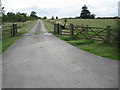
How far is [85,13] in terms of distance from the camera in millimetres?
119375

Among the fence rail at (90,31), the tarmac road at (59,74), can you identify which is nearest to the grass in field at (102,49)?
the fence rail at (90,31)

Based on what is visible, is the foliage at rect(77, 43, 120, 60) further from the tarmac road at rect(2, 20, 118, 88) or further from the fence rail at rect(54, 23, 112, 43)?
the fence rail at rect(54, 23, 112, 43)

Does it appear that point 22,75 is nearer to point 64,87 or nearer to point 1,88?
point 1,88

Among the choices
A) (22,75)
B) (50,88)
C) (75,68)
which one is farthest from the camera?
(75,68)

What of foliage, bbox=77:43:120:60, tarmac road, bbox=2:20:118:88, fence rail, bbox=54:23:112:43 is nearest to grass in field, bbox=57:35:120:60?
foliage, bbox=77:43:120:60

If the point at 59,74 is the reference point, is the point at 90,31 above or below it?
above

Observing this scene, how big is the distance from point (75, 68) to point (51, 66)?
1.11 meters

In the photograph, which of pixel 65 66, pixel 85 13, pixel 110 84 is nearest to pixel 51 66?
pixel 65 66

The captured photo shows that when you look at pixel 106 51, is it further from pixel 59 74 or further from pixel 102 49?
pixel 59 74

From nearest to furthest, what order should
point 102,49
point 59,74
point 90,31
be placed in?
point 59,74
point 102,49
point 90,31

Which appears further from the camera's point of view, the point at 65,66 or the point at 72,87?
the point at 65,66

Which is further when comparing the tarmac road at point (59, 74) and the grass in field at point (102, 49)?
the grass in field at point (102, 49)

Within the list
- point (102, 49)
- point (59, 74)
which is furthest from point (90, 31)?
point (59, 74)

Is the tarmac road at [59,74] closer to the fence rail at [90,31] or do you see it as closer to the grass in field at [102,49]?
the grass in field at [102,49]
